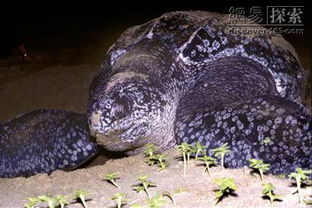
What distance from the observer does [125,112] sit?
2.08 meters

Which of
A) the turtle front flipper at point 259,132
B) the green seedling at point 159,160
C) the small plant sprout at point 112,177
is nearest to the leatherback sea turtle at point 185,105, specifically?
the turtle front flipper at point 259,132

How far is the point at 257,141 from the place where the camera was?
5.84 feet

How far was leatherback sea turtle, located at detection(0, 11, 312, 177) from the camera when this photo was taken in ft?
5.88

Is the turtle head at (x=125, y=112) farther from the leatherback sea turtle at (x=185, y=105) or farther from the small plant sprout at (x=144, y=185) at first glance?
the small plant sprout at (x=144, y=185)

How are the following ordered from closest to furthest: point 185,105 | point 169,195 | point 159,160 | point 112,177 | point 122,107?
point 169,195 → point 112,177 → point 159,160 → point 122,107 → point 185,105

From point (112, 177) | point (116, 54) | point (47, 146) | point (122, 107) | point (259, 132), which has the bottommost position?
point (47, 146)

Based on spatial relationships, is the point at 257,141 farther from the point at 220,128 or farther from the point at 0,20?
the point at 0,20

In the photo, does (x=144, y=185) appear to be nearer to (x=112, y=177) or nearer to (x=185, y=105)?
(x=112, y=177)

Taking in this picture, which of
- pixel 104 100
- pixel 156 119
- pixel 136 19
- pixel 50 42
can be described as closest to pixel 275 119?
pixel 156 119

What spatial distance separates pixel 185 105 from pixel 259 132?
665 mm

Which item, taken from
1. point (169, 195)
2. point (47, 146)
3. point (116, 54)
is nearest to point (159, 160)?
point (169, 195)

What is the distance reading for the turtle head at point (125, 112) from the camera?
6.69ft

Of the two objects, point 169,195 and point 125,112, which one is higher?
point 125,112

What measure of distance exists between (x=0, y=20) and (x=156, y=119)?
657 centimetres
